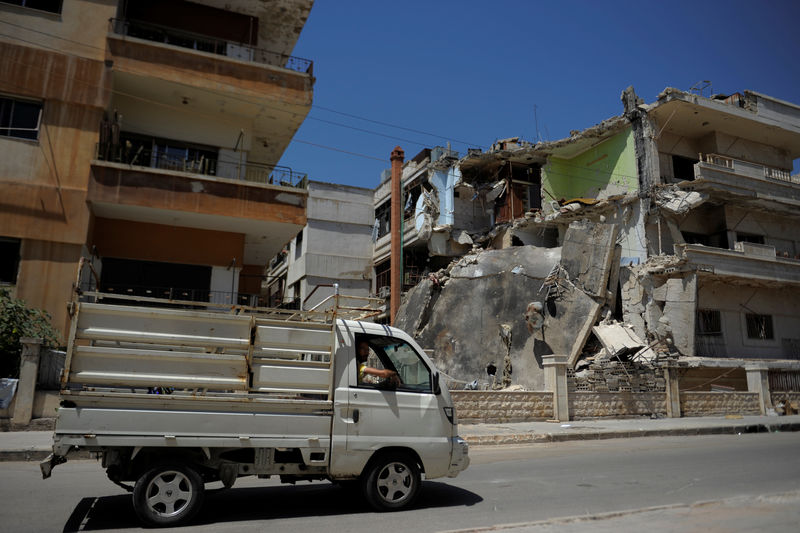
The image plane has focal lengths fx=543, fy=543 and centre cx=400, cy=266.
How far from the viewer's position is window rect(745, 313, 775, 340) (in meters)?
27.5

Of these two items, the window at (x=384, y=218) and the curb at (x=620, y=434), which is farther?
the window at (x=384, y=218)

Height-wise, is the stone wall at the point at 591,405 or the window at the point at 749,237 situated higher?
the window at the point at 749,237

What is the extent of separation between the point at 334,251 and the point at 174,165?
21.8 meters

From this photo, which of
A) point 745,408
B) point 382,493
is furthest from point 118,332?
point 745,408

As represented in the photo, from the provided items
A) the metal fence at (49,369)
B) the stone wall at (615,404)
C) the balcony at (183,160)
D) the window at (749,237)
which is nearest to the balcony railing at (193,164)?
the balcony at (183,160)

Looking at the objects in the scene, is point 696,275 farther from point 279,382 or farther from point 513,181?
point 279,382

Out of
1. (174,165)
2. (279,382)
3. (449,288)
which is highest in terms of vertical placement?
(174,165)

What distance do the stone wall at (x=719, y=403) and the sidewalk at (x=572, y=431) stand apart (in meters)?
0.74

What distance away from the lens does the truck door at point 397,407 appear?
Answer: 614 cm

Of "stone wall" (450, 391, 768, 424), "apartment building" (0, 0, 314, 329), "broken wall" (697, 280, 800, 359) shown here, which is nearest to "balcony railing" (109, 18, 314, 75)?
"apartment building" (0, 0, 314, 329)

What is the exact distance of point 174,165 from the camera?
1748 cm

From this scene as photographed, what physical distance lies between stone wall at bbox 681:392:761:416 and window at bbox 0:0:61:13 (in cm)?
2433

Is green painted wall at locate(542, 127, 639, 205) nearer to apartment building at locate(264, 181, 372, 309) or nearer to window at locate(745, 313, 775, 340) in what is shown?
window at locate(745, 313, 775, 340)

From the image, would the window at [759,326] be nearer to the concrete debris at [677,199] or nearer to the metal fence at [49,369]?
the concrete debris at [677,199]
